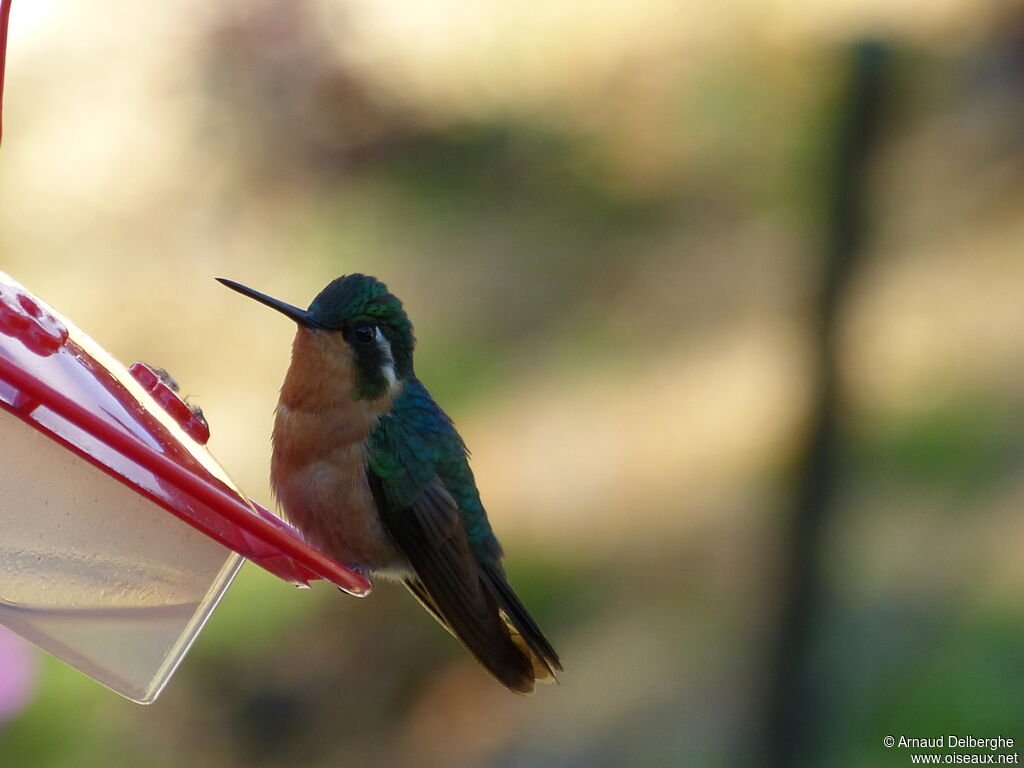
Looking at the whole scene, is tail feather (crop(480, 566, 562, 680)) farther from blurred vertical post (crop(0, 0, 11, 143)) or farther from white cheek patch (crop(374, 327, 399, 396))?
blurred vertical post (crop(0, 0, 11, 143))

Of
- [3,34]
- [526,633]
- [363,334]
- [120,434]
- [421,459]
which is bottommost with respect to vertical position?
[526,633]

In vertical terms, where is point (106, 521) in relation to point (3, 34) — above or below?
below

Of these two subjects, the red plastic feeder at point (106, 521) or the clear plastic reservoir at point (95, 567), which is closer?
the red plastic feeder at point (106, 521)

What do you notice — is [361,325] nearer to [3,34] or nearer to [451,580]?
[451,580]

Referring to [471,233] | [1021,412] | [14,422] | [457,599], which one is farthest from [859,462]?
[14,422]

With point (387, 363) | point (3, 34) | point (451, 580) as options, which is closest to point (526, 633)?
point (451, 580)

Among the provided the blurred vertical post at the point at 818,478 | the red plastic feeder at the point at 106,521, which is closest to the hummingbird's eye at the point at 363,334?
the red plastic feeder at the point at 106,521

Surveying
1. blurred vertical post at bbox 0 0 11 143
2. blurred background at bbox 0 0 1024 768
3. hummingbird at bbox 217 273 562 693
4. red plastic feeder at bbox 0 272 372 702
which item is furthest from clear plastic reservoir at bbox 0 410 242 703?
blurred background at bbox 0 0 1024 768

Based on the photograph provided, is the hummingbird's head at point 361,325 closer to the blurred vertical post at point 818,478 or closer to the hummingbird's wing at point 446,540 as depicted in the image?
the hummingbird's wing at point 446,540
